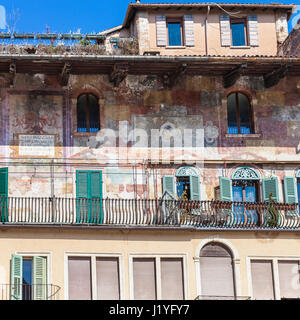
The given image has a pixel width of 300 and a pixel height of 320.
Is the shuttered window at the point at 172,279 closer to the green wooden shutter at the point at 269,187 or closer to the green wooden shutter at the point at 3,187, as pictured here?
the green wooden shutter at the point at 269,187

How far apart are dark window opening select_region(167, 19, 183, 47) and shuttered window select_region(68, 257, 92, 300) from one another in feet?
30.2

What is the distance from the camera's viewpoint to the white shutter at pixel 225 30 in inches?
1465

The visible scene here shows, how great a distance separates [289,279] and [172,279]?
3.35 metres

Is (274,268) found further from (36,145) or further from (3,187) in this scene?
(3,187)

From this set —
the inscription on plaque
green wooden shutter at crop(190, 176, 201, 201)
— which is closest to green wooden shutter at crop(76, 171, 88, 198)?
the inscription on plaque

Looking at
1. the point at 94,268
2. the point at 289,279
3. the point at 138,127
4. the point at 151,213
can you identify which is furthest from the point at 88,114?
the point at 289,279

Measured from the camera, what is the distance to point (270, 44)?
37.7m

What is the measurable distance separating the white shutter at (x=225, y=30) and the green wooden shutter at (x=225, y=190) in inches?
224

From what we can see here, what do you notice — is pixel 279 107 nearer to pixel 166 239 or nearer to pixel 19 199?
pixel 166 239

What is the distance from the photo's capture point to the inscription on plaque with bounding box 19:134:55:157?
109 ft

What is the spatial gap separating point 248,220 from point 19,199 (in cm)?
645

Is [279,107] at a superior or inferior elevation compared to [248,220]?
superior
